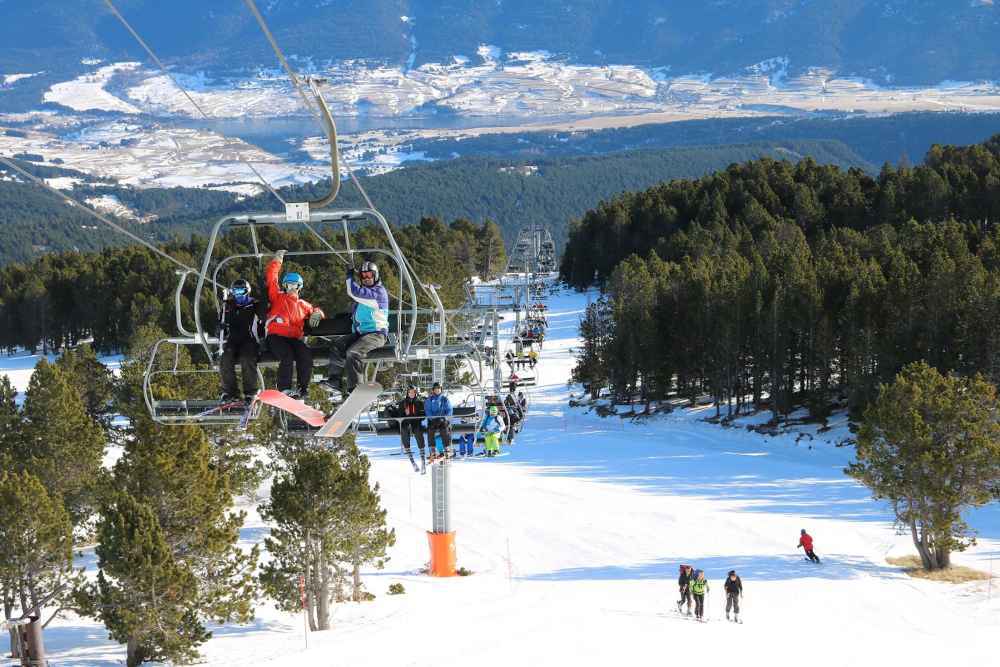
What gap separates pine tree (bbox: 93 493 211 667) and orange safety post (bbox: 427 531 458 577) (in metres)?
11.1

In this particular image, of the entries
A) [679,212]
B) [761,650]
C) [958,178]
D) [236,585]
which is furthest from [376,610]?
[679,212]

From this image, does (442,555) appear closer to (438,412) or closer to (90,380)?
(438,412)

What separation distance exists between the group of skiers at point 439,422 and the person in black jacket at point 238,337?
2.53 metres

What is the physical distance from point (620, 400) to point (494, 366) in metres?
54.0

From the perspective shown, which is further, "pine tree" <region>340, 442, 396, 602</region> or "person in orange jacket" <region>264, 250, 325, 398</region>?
"pine tree" <region>340, 442, 396, 602</region>

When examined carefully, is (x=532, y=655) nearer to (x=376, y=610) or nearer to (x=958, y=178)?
(x=376, y=610)

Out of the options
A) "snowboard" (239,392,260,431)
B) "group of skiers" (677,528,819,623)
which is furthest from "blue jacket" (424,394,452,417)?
"group of skiers" (677,528,819,623)

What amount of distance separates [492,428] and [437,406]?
4.67 meters

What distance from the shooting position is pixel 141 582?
3222cm

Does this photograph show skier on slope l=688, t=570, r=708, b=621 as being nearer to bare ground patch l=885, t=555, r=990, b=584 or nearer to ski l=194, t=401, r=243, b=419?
bare ground patch l=885, t=555, r=990, b=584

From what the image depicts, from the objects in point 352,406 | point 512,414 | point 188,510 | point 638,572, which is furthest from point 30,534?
point 352,406

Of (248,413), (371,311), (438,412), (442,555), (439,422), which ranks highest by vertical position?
(371,311)

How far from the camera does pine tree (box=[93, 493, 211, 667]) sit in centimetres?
3222

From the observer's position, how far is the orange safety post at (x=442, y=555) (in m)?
42.9
